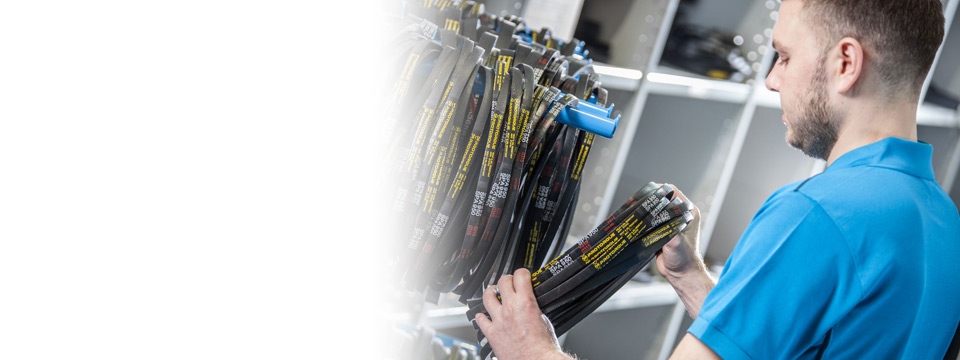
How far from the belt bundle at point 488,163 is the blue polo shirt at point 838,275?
13cm

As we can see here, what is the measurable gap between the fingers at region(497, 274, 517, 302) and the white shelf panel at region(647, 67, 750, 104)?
131 centimetres

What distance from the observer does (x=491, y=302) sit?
1043 mm

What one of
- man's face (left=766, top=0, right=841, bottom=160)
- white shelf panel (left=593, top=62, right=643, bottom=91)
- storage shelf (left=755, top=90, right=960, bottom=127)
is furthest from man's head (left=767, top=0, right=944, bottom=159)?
storage shelf (left=755, top=90, right=960, bottom=127)

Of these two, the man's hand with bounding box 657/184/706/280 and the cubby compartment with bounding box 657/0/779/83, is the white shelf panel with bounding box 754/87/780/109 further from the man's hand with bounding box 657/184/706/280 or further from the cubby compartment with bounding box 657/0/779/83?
the man's hand with bounding box 657/184/706/280

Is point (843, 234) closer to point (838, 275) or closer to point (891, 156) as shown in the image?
point (838, 275)

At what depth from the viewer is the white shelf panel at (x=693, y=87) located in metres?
2.23

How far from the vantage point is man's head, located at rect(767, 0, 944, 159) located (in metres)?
0.99

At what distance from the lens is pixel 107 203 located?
2.25 ft

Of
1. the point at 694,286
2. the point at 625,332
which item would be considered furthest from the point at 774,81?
the point at 625,332

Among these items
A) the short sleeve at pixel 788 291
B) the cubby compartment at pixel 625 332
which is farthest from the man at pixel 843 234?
the cubby compartment at pixel 625 332

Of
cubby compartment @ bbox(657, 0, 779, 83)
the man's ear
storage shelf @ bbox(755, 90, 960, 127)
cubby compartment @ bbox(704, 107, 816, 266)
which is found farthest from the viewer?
storage shelf @ bbox(755, 90, 960, 127)

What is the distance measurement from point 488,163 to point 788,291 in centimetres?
40

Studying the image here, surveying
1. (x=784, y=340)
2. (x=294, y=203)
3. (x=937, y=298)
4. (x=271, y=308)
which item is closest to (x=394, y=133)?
(x=294, y=203)

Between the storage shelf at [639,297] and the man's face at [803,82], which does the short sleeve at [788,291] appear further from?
the storage shelf at [639,297]
